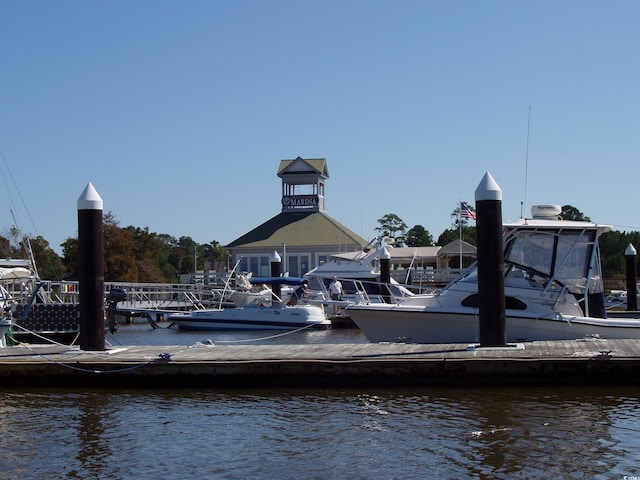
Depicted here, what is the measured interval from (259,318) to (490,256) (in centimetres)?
2418

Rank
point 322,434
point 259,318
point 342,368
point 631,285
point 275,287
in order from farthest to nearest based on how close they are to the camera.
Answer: point 275,287
point 259,318
point 631,285
point 342,368
point 322,434

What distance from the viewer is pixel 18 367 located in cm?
1662

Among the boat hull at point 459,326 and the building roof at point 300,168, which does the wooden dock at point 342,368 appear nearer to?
the boat hull at point 459,326

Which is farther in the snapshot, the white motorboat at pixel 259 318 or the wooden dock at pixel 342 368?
the white motorboat at pixel 259 318

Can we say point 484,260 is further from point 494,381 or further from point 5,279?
point 5,279

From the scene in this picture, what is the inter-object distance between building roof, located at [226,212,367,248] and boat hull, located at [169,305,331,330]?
2555 cm

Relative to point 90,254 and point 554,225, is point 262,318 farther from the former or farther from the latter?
point 90,254

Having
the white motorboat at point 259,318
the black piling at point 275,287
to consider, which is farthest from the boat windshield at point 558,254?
the black piling at point 275,287

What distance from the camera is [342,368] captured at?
15.8 m

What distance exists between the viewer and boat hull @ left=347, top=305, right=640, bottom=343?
19047mm

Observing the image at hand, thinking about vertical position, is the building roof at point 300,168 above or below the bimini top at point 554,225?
above

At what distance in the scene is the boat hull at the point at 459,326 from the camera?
19047 millimetres

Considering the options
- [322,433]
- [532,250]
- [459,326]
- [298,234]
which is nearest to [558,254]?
[532,250]

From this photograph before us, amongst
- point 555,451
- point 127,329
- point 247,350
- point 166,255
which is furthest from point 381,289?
point 166,255
